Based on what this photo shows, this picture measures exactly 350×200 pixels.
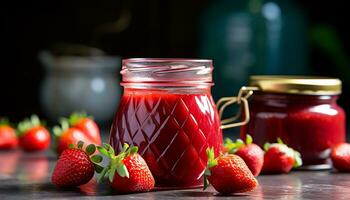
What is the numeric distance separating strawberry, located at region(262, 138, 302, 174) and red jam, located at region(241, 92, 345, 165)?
3 centimetres

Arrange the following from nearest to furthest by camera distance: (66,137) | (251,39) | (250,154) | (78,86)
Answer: (250,154) → (66,137) → (251,39) → (78,86)

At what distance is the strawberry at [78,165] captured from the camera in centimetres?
121

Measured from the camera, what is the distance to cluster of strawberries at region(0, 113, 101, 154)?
Answer: 5.56 feet

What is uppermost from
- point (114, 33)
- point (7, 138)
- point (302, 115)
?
point (114, 33)

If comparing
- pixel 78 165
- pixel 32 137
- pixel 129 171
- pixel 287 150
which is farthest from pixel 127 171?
pixel 32 137

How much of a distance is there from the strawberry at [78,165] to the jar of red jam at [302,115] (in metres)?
0.41

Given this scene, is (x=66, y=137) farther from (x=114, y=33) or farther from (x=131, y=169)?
(x=114, y=33)

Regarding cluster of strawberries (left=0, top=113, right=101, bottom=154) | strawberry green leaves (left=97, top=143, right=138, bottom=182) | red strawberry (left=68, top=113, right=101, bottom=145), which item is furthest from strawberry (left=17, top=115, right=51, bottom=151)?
strawberry green leaves (left=97, top=143, right=138, bottom=182)

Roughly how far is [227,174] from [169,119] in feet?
0.45

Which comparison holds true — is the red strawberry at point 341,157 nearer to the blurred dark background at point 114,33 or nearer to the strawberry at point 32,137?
the strawberry at point 32,137

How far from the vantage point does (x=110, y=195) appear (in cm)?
118

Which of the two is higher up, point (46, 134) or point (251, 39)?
point (251, 39)

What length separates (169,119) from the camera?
1227mm

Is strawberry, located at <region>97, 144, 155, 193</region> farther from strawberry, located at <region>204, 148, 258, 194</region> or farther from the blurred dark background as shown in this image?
the blurred dark background
